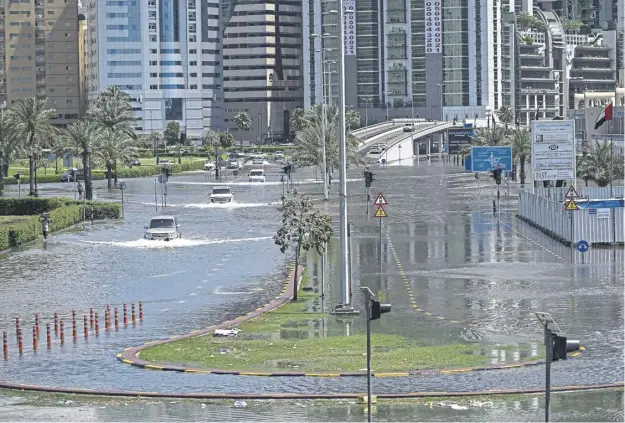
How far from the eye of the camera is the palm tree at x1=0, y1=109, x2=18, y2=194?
117m

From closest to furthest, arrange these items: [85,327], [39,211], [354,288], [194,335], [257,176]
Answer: [194,335] → [85,327] → [354,288] → [39,211] → [257,176]

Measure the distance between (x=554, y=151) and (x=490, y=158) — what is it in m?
39.2

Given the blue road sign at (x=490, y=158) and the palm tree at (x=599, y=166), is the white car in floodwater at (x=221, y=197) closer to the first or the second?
the blue road sign at (x=490, y=158)

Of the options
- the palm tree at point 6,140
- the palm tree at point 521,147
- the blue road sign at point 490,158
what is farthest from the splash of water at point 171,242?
the palm tree at point 521,147

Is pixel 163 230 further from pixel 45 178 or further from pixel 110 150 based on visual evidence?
pixel 45 178

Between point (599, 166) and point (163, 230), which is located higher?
point (599, 166)

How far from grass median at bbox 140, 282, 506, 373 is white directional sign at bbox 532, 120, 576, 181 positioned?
120 ft

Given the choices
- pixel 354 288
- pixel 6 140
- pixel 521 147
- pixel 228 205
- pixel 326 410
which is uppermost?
pixel 6 140

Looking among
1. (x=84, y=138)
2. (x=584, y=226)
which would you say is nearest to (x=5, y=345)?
(x=584, y=226)

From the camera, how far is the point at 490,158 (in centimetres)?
11306

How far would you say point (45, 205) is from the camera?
89.1 m

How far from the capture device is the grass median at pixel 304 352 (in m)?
32.4

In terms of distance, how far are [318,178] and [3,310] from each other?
98381 millimetres

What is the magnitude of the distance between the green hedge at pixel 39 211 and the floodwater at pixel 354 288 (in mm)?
1044
